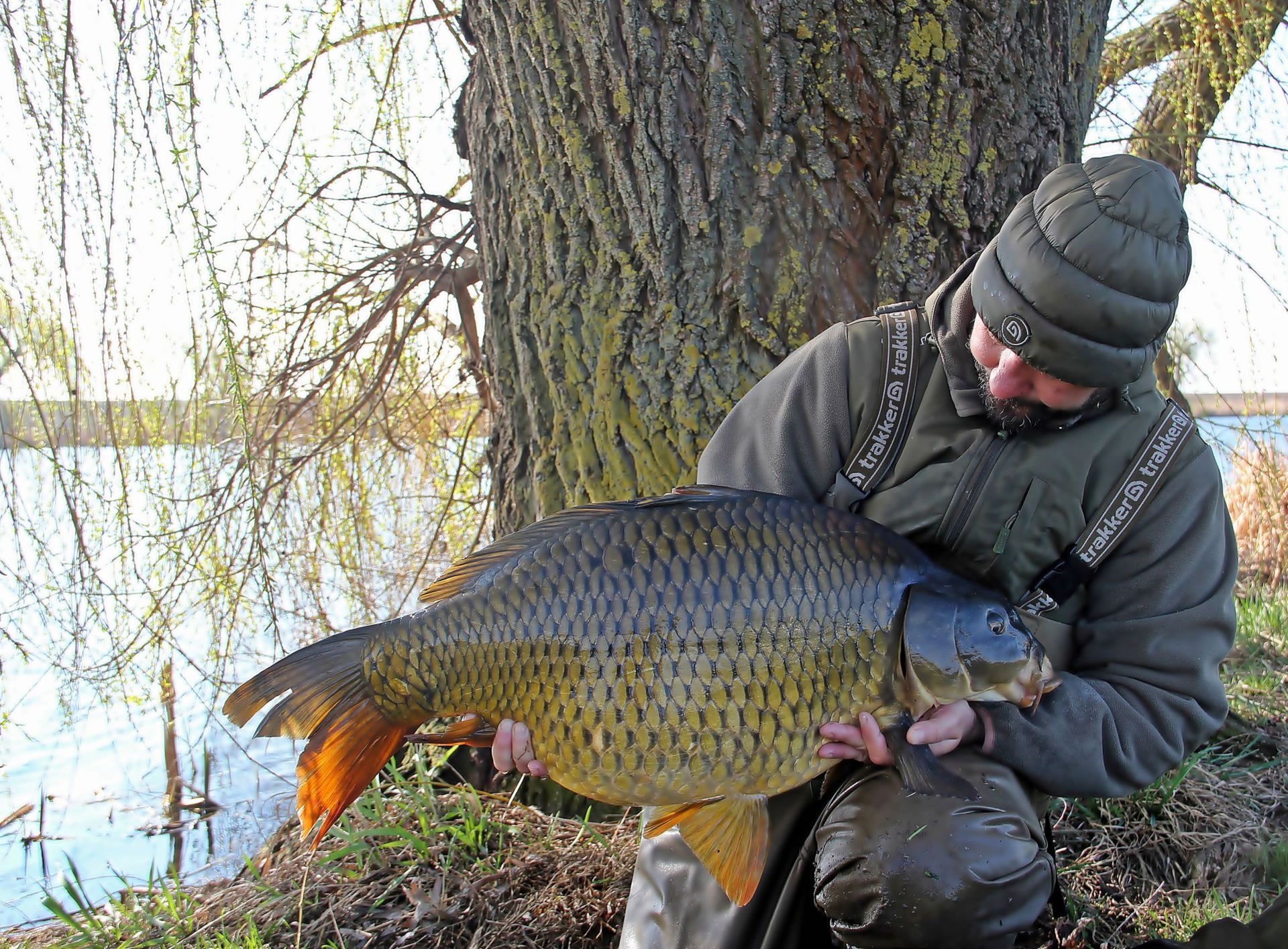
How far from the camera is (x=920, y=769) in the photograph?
1.37 metres

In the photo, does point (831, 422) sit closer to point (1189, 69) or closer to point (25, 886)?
point (1189, 69)

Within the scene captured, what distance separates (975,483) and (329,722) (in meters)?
1.10

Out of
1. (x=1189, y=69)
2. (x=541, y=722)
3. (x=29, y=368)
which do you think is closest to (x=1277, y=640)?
(x=1189, y=69)

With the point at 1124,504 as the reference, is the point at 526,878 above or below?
below

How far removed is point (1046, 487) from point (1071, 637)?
0.29 metres

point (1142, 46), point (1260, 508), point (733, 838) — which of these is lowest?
point (1260, 508)

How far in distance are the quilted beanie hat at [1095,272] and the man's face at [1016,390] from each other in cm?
6

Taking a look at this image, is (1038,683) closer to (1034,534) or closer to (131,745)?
(1034,534)

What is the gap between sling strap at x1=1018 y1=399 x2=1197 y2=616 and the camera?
59.7 inches

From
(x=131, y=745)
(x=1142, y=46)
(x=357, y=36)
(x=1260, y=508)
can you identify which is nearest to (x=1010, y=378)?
(x=357, y=36)

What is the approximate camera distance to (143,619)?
2.54m

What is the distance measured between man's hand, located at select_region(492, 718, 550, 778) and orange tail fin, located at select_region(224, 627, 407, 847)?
159mm

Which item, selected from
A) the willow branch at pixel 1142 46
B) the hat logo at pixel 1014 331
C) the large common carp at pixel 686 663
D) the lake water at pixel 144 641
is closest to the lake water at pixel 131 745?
the lake water at pixel 144 641

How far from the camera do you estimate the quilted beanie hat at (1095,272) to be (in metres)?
1.29
